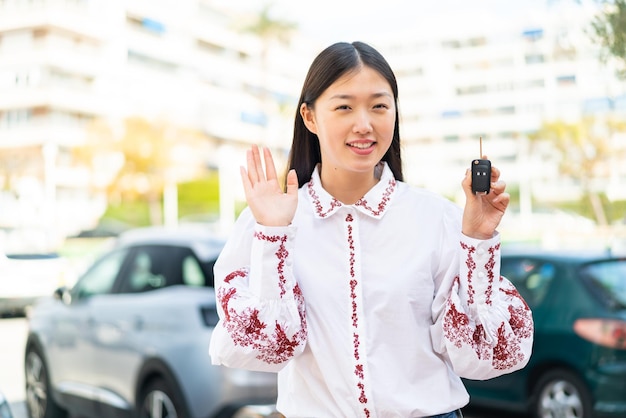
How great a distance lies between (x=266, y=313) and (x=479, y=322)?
19.9 inches

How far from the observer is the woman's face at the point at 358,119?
2.33m

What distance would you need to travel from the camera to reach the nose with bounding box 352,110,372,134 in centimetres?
231

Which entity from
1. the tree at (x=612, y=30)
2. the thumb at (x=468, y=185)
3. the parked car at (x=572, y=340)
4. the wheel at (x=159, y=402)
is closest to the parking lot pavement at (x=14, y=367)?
the parked car at (x=572, y=340)

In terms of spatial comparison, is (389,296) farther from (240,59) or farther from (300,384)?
(240,59)

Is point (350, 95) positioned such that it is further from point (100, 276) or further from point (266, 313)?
→ point (100, 276)

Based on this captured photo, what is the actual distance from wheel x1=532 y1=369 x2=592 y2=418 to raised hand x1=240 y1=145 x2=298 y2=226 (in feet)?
15.1

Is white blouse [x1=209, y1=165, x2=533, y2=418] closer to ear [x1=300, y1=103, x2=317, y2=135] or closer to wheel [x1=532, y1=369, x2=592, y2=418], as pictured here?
ear [x1=300, y1=103, x2=317, y2=135]

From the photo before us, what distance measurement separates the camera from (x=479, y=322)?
225 centimetres

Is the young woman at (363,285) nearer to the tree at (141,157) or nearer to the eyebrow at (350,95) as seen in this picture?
the eyebrow at (350,95)

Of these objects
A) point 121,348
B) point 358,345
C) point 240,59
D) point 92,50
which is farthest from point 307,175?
point 240,59

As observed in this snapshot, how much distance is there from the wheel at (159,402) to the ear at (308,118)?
11.6ft

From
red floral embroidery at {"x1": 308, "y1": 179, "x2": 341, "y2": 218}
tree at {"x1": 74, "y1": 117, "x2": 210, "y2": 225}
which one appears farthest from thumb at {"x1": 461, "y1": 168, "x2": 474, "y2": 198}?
tree at {"x1": 74, "y1": 117, "x2": 210, "y2": 225}

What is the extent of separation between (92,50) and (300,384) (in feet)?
214

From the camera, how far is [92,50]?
212 feet
